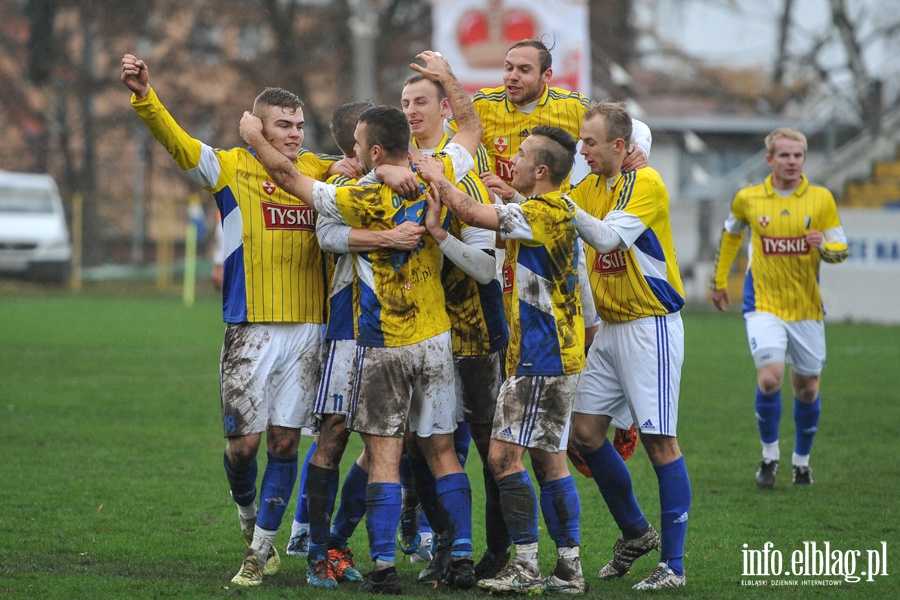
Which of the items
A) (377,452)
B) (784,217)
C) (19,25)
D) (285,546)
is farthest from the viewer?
(19,25)

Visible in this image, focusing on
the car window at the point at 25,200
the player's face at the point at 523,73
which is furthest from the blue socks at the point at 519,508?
the car window at the point at 25,200

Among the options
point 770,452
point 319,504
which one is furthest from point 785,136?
point 319,504

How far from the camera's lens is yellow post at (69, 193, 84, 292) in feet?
97.0

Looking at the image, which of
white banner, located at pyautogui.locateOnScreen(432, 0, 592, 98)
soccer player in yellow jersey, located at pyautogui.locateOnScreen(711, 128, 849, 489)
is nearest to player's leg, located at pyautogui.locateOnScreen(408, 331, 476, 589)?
soccer player in yellow jersey, located at pyautogui.locateOnScreen(711, 128, 849, 489)

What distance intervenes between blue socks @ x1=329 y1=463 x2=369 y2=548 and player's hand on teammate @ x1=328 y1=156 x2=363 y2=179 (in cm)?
144

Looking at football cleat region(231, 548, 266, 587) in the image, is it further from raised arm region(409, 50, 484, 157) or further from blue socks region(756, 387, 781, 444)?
blue socks region(756, 387, 781, 444)

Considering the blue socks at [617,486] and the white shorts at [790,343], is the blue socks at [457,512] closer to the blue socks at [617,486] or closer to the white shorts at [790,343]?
the blue socks at [617,486]

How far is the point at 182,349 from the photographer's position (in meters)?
16.3

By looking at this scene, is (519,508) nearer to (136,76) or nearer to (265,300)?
(265,300)

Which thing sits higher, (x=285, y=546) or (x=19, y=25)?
(x=19, y=25)

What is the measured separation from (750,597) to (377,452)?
5.92 feet

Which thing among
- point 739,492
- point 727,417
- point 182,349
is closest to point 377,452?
point 739,492

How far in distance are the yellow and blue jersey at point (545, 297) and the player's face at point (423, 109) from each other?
0.80m

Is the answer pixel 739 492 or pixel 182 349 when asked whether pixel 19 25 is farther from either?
pixel 739 492
